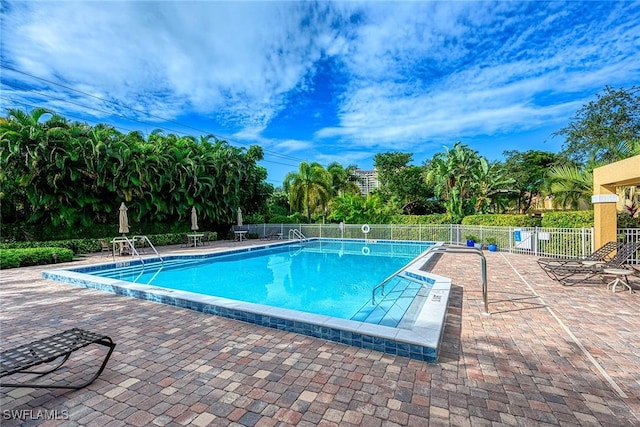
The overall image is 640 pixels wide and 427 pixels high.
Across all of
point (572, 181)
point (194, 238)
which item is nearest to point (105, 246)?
point (194, 238)

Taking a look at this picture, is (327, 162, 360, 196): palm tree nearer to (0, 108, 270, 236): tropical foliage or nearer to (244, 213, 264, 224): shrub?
(244, 213, 264, 224): shrub

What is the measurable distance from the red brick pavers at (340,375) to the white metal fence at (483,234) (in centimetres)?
712

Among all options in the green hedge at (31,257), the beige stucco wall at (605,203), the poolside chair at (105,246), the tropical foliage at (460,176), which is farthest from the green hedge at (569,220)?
the poolside chair at (105,246)

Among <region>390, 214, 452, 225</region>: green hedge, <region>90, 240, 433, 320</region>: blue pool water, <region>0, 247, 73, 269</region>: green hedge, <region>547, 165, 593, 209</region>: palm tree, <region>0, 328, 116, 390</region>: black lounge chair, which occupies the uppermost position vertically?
<region>547, 165, 593, 209</region>: palm tree

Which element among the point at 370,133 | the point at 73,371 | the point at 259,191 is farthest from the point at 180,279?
the point at 370,133

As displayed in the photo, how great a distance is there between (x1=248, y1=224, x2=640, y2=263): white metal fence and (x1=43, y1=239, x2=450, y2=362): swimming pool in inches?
101

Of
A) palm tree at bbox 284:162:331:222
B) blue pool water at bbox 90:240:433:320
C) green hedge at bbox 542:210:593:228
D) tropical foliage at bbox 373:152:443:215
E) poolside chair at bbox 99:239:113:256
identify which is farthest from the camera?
tropical foliage at bbox 373:152:443:215

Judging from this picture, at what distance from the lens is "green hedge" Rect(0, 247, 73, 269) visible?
402 inches

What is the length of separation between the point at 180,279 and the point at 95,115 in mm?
18523

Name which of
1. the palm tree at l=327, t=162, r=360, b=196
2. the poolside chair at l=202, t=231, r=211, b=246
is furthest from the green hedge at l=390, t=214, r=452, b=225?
the poolside chair at l=202, t=231, r=211, b=246

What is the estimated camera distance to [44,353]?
9.24 ft

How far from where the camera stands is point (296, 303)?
7277 mm

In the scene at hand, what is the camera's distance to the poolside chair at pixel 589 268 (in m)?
6.68

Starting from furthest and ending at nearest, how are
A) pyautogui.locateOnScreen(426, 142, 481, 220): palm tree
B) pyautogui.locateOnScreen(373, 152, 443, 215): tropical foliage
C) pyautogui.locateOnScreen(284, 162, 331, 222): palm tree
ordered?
pyautogui.locateOnScreen(373, 152, 443, 215): tropical foliage, pyautogui.locateOnScreen(284, 162, 331, 222): palm tree, pyautogui.locateOnScreen(426, 142, 481, 220): palm tree
